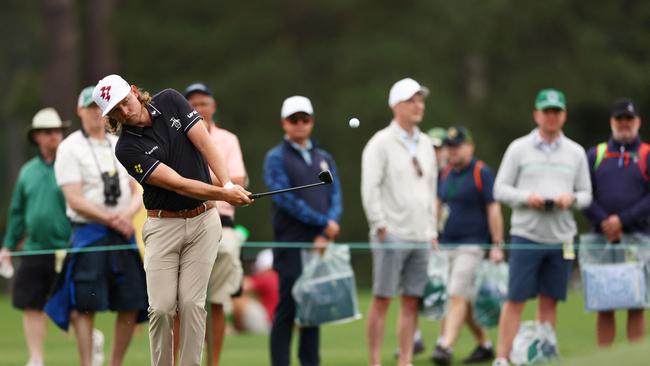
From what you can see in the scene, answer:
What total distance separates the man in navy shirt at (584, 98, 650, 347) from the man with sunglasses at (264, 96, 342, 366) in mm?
2335

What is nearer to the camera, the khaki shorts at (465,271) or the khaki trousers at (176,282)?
the khaki trousers at (176,282)

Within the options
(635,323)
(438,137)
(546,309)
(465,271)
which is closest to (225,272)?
(546,309)

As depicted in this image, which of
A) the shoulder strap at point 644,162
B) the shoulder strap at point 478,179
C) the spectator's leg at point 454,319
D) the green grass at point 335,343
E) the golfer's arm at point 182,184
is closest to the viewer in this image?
the golfer's arm at point 182,184

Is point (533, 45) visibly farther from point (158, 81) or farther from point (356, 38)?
point (158, 81)

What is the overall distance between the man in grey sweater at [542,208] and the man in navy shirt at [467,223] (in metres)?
1.83

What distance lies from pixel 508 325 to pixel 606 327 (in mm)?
1034

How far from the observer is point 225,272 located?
11.2 m

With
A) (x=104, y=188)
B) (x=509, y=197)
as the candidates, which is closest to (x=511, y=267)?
(x=509, y=197)

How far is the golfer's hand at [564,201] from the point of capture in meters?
11.4

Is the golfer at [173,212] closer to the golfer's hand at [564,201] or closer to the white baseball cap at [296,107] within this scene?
the white baseball cap at [296,107]

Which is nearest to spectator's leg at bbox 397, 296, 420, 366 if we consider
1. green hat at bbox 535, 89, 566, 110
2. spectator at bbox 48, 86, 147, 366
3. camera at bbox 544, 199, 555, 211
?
camera at bbox 544, 199, 555, 211

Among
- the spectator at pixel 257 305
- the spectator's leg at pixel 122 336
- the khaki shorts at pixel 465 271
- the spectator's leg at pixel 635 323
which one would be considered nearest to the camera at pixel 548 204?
the spectator's leg at pixel 635 323

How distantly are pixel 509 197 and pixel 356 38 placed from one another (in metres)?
21.8

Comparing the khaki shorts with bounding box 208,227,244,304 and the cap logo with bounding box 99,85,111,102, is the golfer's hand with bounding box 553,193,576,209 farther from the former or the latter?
the cap logo with bounding box 99,85,111,102
